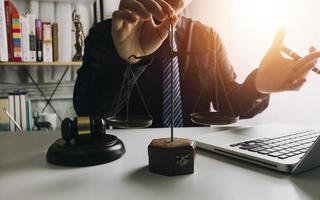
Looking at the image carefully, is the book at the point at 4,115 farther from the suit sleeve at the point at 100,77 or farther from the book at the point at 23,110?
the suit sleeve at the point at 100,77

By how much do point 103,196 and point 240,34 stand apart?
178 centimetres

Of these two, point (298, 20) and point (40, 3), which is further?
point (40, 3)

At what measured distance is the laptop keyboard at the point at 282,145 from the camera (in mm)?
613

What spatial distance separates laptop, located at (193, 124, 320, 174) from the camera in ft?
1.82

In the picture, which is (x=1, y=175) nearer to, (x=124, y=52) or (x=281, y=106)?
(x=124, y=52)

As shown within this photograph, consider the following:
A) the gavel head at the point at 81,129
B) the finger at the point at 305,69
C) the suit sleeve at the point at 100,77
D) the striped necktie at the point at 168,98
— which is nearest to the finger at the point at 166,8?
the suit sleeve at the point at 100,77

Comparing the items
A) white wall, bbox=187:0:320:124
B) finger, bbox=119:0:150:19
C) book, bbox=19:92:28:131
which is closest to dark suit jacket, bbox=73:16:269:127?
finger, bbox=119:0:150:19

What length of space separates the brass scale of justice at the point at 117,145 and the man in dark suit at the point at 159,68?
0.08 m

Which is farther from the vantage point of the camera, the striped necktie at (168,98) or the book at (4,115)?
the book at (4,115)

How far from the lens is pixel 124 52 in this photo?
2.62 ft

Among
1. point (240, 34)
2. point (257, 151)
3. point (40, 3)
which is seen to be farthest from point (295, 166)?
point (40, 3)

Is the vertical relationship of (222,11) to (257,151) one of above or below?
above

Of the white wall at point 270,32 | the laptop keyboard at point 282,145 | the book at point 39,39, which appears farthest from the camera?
the book at point 39,39

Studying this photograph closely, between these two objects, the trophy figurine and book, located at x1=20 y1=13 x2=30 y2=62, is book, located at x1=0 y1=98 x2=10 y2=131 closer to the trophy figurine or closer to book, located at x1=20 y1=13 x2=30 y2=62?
book, located at x1=20 y1=13 x2=30 y2=62
